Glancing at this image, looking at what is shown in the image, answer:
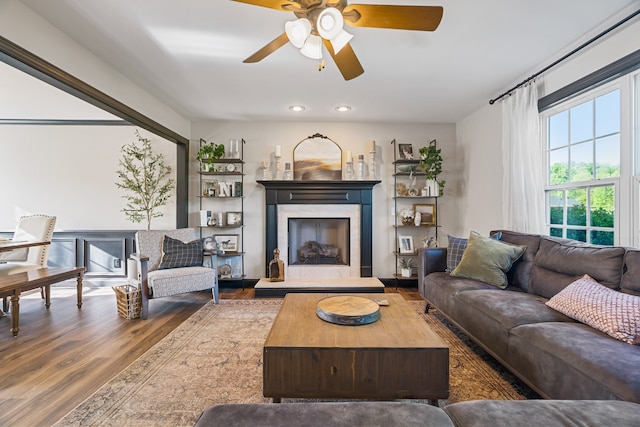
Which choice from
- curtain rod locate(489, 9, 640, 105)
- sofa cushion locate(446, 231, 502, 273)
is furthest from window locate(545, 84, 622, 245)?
sofa cushion locate(446, 231, 502, 273)

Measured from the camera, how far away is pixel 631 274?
177cm

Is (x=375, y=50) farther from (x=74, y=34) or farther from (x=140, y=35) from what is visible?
(x=74, y=34)

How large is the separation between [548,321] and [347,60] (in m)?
2.06

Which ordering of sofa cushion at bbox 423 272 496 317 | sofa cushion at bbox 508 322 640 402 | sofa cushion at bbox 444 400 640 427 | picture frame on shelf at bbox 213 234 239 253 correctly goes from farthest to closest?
picture frame on shelf at bbox 213 234 239 253, sofa cushion at bbox 423 272 496 317, sofa cushion at bbox 508 322 640 402, sofa cushion at bbox 444 400 640 427

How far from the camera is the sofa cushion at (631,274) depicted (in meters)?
1.74

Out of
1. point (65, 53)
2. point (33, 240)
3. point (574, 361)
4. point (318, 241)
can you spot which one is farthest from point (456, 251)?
point (33, 240)

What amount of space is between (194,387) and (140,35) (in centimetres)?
256

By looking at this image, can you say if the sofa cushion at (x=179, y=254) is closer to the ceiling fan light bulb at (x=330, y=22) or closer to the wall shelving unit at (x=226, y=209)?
the wall shelving unit at (x=226, y=209)

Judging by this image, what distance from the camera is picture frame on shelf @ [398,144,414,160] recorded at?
439 centimetres

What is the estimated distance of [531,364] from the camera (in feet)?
5.11

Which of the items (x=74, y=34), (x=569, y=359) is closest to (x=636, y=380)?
(x=569, y=359)

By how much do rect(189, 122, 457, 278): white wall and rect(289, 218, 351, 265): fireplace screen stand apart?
1.50 feet

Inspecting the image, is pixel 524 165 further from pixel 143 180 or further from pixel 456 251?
pixel 143 180

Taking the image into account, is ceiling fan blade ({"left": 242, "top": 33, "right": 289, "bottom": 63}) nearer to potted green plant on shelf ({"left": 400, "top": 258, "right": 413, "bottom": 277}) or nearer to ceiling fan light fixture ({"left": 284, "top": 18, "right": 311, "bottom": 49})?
ceiling fan light fixture ({"left": 284, "top": 18, "right": 311, "bottom": 49})
